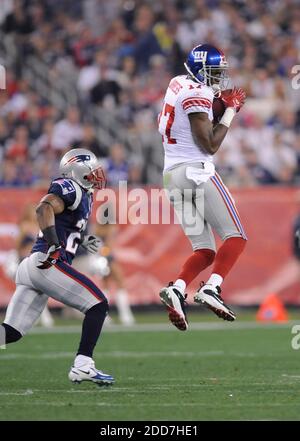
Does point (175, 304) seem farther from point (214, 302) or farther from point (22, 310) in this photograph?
point (22, 310)

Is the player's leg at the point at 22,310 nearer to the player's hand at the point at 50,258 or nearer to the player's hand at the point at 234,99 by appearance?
the player's hand at the point at 50,258

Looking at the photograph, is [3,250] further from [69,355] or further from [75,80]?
[69,355]

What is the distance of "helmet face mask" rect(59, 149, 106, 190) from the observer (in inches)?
302

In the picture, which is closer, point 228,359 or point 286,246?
point 228,359

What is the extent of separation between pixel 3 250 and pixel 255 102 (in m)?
4.79

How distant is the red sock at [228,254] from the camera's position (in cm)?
780

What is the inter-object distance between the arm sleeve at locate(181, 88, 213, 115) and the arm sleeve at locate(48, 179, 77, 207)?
3.26ft

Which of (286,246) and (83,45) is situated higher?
(83,45)

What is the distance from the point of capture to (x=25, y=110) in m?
17.0
